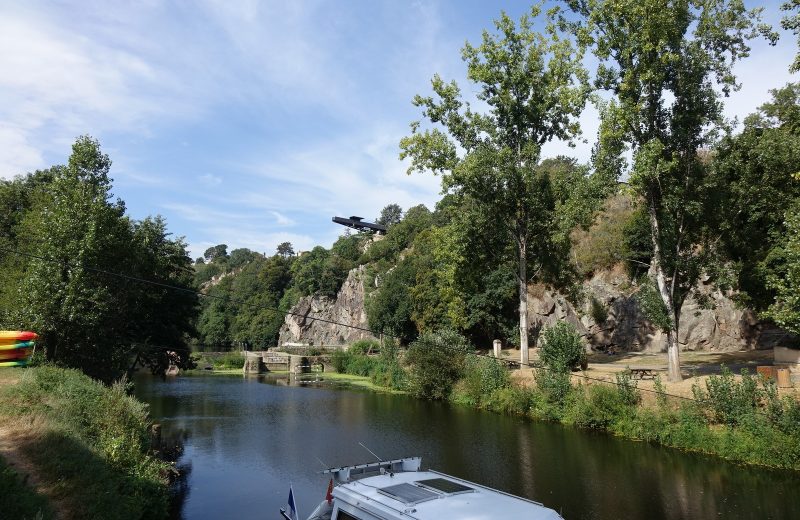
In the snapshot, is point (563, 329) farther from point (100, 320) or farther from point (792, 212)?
point (100, 320)

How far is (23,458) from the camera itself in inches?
486

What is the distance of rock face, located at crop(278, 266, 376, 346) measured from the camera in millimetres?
94125

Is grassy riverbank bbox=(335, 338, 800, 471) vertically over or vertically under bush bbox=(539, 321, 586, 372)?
under

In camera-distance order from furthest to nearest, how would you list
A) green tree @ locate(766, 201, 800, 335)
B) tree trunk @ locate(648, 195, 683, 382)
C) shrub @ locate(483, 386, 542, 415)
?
shrub @ locate(483, 386, 542, 415)
tree trunk @ locate(648, 195, 683, 382)
green tree @ locate(766, 201, 800, 335)

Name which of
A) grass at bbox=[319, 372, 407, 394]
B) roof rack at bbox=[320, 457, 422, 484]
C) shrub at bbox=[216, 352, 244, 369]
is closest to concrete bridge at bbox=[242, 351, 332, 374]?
grass at bbox=[319, 372, 407, 394]

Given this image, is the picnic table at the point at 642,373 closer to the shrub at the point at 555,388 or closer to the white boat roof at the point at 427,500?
the shrub at the point at 555,388

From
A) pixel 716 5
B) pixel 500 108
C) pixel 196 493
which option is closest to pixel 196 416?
pixel 196 493

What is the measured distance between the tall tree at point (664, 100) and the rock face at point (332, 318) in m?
60.6

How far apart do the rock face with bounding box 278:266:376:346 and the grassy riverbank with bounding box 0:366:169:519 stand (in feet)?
222

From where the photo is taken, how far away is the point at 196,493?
730 inches

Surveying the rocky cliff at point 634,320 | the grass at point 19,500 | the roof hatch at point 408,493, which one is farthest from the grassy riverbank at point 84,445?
the rocky cliff at point 634,320

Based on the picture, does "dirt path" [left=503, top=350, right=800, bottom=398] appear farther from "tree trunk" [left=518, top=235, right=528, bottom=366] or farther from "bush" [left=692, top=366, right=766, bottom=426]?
"tree trunk" [left=518, top=235, right=528, bottom=366]

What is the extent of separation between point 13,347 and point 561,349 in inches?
1074

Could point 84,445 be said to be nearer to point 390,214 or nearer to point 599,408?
point 599,408
